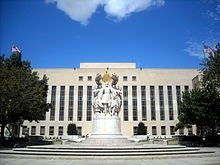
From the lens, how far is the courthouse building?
68062 millimetres

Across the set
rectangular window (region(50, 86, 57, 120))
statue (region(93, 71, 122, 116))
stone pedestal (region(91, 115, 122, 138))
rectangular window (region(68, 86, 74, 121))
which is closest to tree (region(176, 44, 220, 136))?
statue (region(93, 71, 122, 116))

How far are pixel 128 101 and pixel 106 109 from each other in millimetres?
44629

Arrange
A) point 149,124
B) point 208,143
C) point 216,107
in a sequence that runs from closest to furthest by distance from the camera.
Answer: point 216,107
point 208,143
point 149,124

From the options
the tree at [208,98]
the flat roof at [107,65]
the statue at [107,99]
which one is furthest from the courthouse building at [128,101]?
the statue at [107,99]

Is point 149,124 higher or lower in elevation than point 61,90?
lower

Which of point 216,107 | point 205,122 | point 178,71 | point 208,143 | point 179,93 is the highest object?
point 178,71

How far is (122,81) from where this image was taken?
7088 cm

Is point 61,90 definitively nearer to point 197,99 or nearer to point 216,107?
point 197,99

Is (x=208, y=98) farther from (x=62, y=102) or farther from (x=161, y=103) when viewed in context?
(x=62, y=102)

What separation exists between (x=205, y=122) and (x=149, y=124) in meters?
32.8

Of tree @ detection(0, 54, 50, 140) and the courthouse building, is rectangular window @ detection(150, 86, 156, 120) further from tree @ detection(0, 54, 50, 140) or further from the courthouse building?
tree @ detection(0, 54, 50, 140)

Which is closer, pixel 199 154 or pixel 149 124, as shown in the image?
pixel 199 154

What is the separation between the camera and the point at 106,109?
24.9 m

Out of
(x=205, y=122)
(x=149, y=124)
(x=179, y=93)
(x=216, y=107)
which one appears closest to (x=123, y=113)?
(x=149, y=124)
